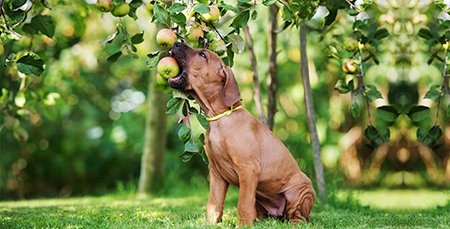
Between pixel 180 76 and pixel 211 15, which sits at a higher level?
pixel 211 15

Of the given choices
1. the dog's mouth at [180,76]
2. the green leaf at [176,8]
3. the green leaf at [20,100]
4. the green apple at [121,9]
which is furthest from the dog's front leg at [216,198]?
the green leaf at [20,100]

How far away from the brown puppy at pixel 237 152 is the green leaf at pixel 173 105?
0.11m

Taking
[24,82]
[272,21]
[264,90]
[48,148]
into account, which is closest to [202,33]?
[272,21]

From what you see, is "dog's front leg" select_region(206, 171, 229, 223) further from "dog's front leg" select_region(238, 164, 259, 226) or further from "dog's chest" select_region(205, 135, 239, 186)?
"dog's front leg" select_region(238, 164, 259, 226)

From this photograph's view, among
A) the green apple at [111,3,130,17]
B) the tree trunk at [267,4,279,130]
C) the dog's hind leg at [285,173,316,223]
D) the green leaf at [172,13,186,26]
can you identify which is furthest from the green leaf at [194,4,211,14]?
the tree trunk at [267,4,279,130]

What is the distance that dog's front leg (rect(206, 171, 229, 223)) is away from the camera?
3.49 meters

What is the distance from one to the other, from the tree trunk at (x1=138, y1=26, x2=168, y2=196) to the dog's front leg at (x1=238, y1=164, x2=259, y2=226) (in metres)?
3.56

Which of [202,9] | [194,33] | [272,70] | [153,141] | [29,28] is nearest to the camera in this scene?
[202,9]

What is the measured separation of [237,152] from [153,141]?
3595mm

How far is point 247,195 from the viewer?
10.7 feet

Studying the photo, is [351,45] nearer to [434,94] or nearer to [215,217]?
[434,94]

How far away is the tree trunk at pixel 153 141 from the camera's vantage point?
666cm

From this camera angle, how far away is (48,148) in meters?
8.83

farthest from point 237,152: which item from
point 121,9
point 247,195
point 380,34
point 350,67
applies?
point 380,34
